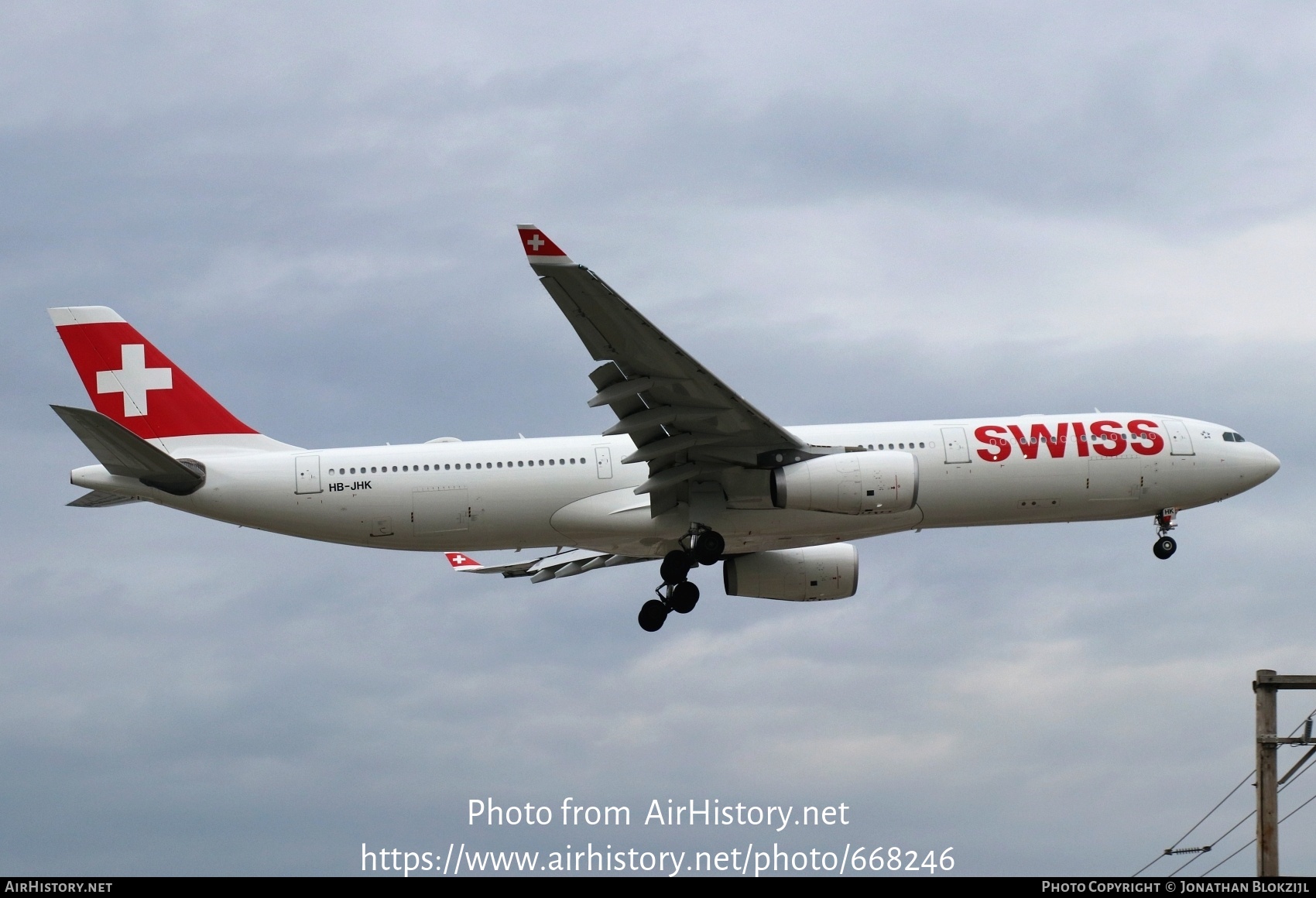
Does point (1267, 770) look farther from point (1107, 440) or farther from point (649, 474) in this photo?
point (649, 474)

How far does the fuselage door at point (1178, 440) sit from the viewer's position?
40.7 meters

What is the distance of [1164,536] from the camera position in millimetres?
41625

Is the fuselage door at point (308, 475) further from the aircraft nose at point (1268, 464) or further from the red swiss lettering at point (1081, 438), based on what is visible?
the aircraft nose at point (1268, 464)

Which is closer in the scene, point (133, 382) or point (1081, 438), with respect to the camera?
point (1081, 438)

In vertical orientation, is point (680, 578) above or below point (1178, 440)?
below

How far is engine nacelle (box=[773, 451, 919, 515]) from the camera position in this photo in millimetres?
36844

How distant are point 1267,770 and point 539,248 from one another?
54.7 ft

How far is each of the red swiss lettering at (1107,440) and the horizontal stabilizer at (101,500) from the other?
24.3 m


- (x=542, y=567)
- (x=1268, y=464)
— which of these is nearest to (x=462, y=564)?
(x=542, y=567)

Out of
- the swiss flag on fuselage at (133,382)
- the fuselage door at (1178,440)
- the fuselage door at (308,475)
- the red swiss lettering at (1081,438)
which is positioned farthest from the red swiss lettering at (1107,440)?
the swiss flag on fuselage at (133,382)

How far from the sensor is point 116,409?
40.7 metres

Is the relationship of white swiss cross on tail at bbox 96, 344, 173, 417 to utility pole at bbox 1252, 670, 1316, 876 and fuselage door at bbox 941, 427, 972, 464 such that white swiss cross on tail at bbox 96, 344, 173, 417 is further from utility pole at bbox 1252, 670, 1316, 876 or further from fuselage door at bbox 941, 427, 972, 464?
utility pole at bbox 1252, 670, 1316, 876

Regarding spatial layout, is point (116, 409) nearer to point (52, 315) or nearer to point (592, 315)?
point (52, 315)
